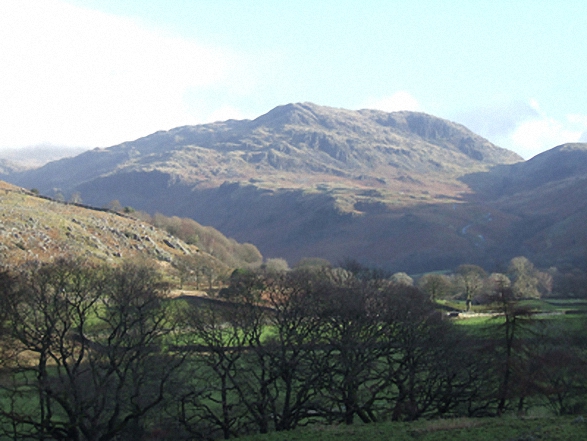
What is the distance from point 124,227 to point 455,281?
2953 inches

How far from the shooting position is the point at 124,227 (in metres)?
135

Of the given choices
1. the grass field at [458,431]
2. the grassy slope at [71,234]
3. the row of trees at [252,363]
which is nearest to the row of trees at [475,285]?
the grassy slope at [71,234]

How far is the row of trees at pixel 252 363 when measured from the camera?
33.7 m

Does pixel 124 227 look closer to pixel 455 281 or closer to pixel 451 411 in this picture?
pixel 455 281

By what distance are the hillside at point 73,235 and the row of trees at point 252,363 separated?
169ft

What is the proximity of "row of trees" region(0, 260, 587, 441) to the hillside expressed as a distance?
51621 mm

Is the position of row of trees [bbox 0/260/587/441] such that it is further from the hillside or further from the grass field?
the hillside

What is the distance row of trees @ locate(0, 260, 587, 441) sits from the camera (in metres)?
33.7

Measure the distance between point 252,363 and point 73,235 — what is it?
8609cm

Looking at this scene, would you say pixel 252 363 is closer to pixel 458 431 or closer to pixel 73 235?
pixel 458 431

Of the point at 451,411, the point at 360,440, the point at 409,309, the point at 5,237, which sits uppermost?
the point at 5,237

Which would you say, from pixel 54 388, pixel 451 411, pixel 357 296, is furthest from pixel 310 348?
pixel 54 388

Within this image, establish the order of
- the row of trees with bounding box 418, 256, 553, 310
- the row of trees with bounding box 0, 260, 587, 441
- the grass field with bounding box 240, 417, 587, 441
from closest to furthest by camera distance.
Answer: the grass field with bounding box 240, 417, 587, 441 → the row of trees with bounding box 0, 260, 587, 441 → the row of trees with bounding box 418, 256, 553, 310

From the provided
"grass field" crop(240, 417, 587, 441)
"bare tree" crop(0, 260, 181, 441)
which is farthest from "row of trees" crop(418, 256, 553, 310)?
"grass field" crop(240, 417, 587, 441)
